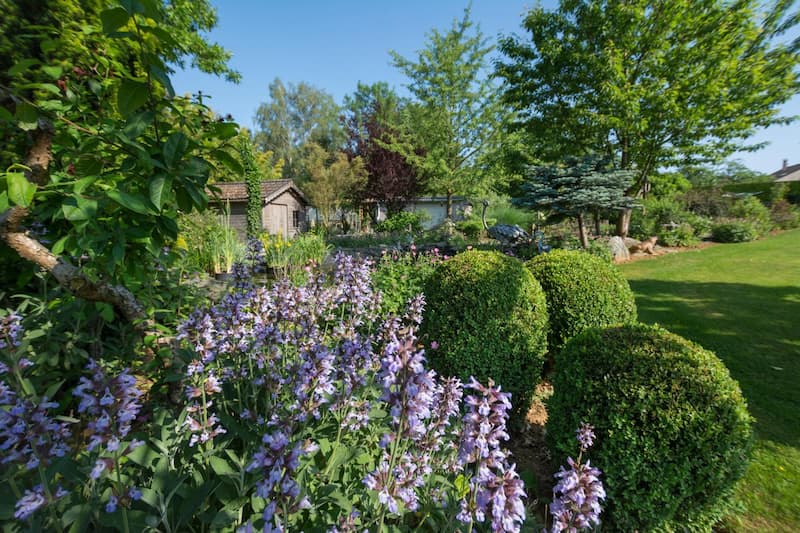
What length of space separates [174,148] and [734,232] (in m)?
22.0

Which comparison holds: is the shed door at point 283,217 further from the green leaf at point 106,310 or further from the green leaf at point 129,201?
the green leaf at point 129,201

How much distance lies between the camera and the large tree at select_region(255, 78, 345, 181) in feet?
135

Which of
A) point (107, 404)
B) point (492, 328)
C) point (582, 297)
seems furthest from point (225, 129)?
point (582, 297)

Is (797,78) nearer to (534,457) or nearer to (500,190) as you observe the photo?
(500,190)

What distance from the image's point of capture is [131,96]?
1161 millimetres

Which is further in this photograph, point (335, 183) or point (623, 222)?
point (335, 183)

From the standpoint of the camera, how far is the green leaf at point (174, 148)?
122 cm

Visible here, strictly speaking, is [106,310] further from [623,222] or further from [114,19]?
[623,222]

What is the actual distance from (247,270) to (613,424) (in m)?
3.10

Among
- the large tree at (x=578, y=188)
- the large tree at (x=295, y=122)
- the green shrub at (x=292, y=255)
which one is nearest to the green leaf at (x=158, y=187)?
the green shrub at (x=292, y=255)

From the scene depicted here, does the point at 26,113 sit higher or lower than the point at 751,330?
higher

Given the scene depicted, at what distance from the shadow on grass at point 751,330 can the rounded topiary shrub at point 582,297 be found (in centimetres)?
161

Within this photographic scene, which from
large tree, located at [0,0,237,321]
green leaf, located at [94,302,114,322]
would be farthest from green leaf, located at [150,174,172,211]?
green leaf, located at [94,302,114,322]

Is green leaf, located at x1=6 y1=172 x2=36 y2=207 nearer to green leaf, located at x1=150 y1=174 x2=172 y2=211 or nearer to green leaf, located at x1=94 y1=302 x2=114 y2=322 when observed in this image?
green leaf, located at x1=150 y1=174 x2=172 y2=211
